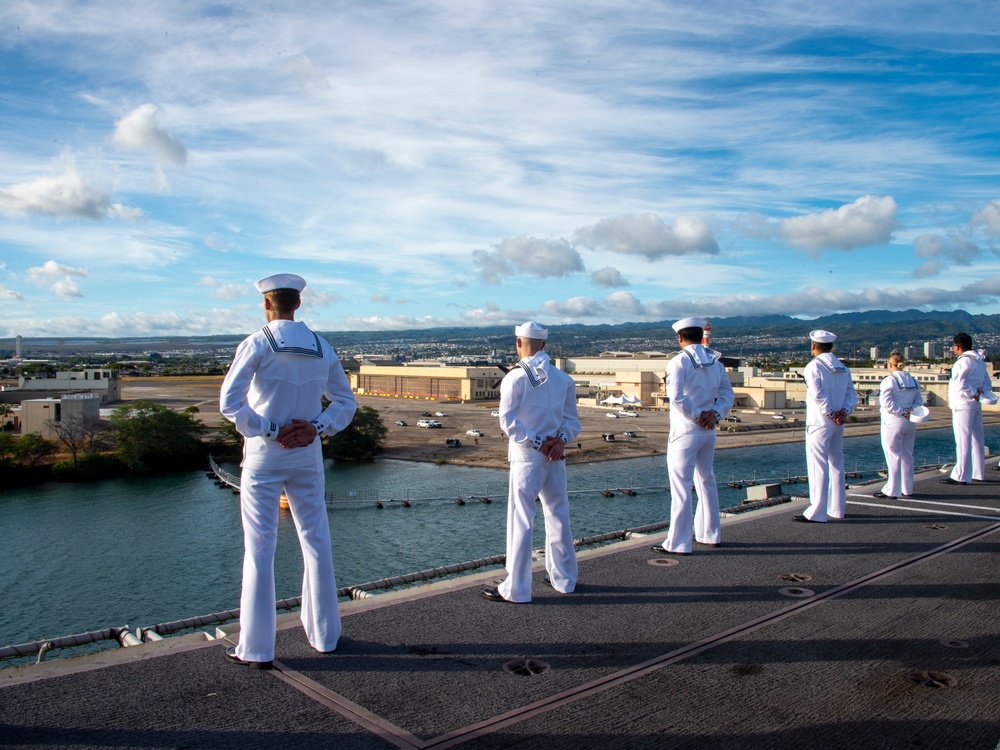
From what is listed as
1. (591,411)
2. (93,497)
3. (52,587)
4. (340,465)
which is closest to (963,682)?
(52,587)

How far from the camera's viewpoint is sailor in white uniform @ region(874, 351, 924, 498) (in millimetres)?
10672

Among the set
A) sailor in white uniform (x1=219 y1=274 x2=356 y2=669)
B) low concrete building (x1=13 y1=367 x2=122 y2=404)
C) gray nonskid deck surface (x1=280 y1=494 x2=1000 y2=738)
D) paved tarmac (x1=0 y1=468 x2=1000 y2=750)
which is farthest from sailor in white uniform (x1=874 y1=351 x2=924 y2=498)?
low concrete building (x1=13 y1=367 x2=122 y2=404)

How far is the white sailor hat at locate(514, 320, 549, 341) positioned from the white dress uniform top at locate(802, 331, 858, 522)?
409 cm

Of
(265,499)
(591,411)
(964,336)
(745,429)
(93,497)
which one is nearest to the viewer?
(265,499)

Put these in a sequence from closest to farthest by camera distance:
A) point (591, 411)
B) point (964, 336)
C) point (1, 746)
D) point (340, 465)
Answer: point (1, 746), point (964, 336), point (340, 465), point (591, 411)

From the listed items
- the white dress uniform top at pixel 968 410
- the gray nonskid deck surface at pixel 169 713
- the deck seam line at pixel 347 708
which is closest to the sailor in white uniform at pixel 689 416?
the deck seam line at pixel 347 708

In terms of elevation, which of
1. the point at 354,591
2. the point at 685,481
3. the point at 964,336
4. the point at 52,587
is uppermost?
the point at 964,336

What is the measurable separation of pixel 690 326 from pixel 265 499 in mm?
4530

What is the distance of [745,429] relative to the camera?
79688mm

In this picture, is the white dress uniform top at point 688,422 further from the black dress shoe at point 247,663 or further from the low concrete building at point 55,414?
the low concrete building at point 55,414

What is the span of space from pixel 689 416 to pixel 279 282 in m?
4.17

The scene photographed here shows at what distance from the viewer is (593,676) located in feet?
14.7

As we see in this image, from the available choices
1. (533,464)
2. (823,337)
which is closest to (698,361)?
(533,464)

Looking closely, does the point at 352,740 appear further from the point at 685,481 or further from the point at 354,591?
the point at 685,481
